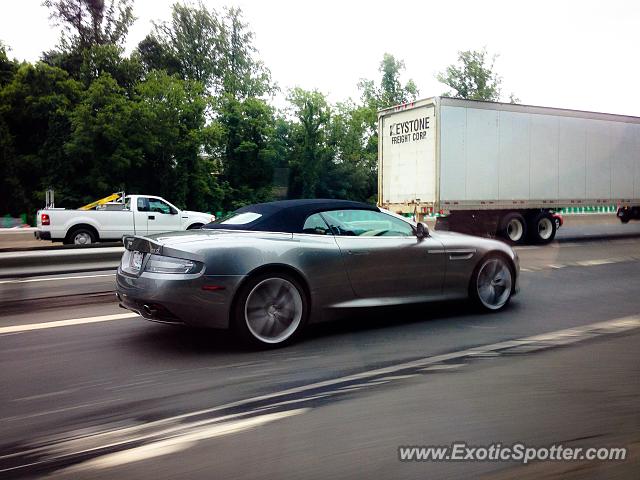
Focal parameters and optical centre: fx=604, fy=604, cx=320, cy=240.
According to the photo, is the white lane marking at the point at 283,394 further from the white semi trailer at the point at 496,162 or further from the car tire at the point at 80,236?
the car tire at the point at 80,236

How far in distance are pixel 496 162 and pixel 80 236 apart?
11564mm

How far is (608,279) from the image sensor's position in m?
9.42

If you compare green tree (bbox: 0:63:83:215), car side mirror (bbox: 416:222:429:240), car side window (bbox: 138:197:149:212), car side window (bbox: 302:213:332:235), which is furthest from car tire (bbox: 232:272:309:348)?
green tree (bbox: 0:63:83:215)

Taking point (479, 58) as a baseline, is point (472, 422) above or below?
below

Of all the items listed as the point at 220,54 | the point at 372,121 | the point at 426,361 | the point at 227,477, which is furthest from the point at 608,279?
the point at 220,54

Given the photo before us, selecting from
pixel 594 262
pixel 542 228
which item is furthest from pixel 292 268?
pixel 542 228

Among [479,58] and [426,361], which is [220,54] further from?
[426,361]

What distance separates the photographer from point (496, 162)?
53.1 feet

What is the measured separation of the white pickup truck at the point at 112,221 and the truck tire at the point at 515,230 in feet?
29.6

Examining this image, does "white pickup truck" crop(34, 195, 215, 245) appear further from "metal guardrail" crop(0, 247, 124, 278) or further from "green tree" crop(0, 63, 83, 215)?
"green tree" crop(0, 63, 83, 215)

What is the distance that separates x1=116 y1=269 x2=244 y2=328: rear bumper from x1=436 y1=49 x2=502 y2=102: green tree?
7249cm

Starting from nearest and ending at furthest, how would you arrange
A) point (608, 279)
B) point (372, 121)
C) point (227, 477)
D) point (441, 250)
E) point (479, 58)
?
point (227, 477)
point (441, 250)
point (608, 279)
point (372, 121)
point (479, 58)

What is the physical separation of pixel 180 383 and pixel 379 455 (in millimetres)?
1760

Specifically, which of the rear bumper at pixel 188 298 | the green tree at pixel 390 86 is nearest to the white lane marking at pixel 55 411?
the rear bumper at pixel 188 298
